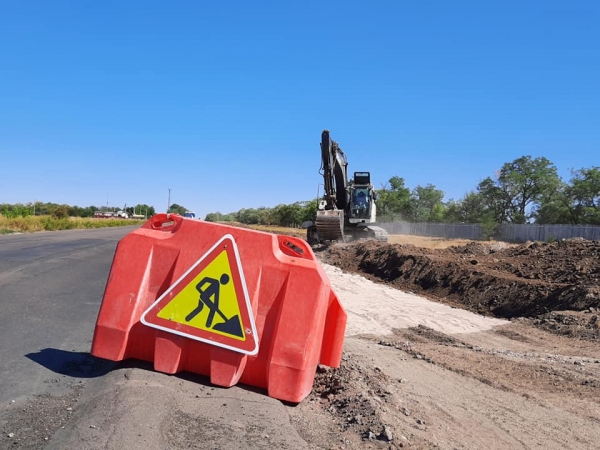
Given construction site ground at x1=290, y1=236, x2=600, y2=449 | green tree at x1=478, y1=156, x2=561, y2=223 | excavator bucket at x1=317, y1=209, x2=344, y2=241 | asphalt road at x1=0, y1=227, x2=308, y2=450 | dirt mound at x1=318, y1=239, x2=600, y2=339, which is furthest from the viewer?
green tree at x1=478, y1=156, x2=561, y2=223

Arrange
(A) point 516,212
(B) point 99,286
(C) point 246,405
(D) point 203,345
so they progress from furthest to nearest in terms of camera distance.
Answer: (A) point 516,212 < (B) point 99,286 < (D) point 203,345 < (C) point 246,405

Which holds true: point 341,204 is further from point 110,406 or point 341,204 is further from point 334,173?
point 110,406

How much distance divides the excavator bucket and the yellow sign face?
2162 centimetres

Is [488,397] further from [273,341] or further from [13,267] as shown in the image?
[13,267]

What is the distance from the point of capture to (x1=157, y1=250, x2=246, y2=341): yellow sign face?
14.8 ft

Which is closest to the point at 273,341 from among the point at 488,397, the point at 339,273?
the point at 488,397

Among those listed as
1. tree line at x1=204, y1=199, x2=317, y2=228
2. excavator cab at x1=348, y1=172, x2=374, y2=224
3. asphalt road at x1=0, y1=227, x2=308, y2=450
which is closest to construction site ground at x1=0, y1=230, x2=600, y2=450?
asphalt road at x1=0, y1=227, x2=308, y2=450

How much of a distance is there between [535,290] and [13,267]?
12184mm

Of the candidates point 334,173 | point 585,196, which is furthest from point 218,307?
point 585,196

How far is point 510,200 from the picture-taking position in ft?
242

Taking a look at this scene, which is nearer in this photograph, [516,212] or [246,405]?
[246,405]

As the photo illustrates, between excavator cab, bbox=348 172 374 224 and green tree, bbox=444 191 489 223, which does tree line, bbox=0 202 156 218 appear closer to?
excavator cab, bbox=348 172 374 224

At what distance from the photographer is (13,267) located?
13.1 m

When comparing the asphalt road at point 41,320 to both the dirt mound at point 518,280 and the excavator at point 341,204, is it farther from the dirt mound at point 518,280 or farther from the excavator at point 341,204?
the excavator at point 341,204
